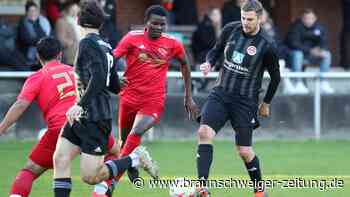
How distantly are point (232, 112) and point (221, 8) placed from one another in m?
10.8

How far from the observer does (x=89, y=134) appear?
10.3 metres

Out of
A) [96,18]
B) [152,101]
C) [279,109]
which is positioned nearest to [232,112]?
[152,101]

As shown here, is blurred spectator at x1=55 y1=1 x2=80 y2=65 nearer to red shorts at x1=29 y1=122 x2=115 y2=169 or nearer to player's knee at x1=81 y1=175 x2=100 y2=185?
red shorts at x1=29 y1=122 x2=115 y2=169

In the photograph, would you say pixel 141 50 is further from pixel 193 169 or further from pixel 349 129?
pixel 349 129

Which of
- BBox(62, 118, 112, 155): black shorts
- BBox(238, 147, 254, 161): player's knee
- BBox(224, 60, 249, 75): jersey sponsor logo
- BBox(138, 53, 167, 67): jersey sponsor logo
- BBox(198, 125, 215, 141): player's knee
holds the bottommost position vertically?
BBox(238, 147, 254, 161): player's knee

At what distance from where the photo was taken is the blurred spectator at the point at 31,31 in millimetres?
19359

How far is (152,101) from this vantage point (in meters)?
13.0

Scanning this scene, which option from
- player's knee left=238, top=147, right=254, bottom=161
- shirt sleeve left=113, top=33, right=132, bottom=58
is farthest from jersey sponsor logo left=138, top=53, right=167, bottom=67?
player's knee left=238, top=147, right=254, bottom=161

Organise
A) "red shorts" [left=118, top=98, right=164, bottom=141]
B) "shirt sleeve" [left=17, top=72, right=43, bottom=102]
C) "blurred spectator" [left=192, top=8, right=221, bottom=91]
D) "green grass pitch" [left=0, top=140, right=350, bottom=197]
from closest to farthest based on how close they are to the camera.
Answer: "shirt sleeve" [left=17, top=72, right=43, bottom=102] < "green grass pitch" [left=0, top=140, right=350, bottom=197] < "red shorts" [left=118, top=98, right=164, bottom=141] < "blurred spectator" [left=192, top=8, right=221, bottom=91]

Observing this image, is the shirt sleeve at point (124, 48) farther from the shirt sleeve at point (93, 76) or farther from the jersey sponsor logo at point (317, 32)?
the jersey sponsor logo at point (317, 32)

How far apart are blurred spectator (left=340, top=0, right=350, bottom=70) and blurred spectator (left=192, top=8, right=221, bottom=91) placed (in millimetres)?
2730

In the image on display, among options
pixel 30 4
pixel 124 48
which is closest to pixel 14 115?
pixel 124 48

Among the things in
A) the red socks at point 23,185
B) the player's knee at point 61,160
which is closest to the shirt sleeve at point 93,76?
the player's knee at point 61,160

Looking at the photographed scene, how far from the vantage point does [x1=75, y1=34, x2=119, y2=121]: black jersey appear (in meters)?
10.1
